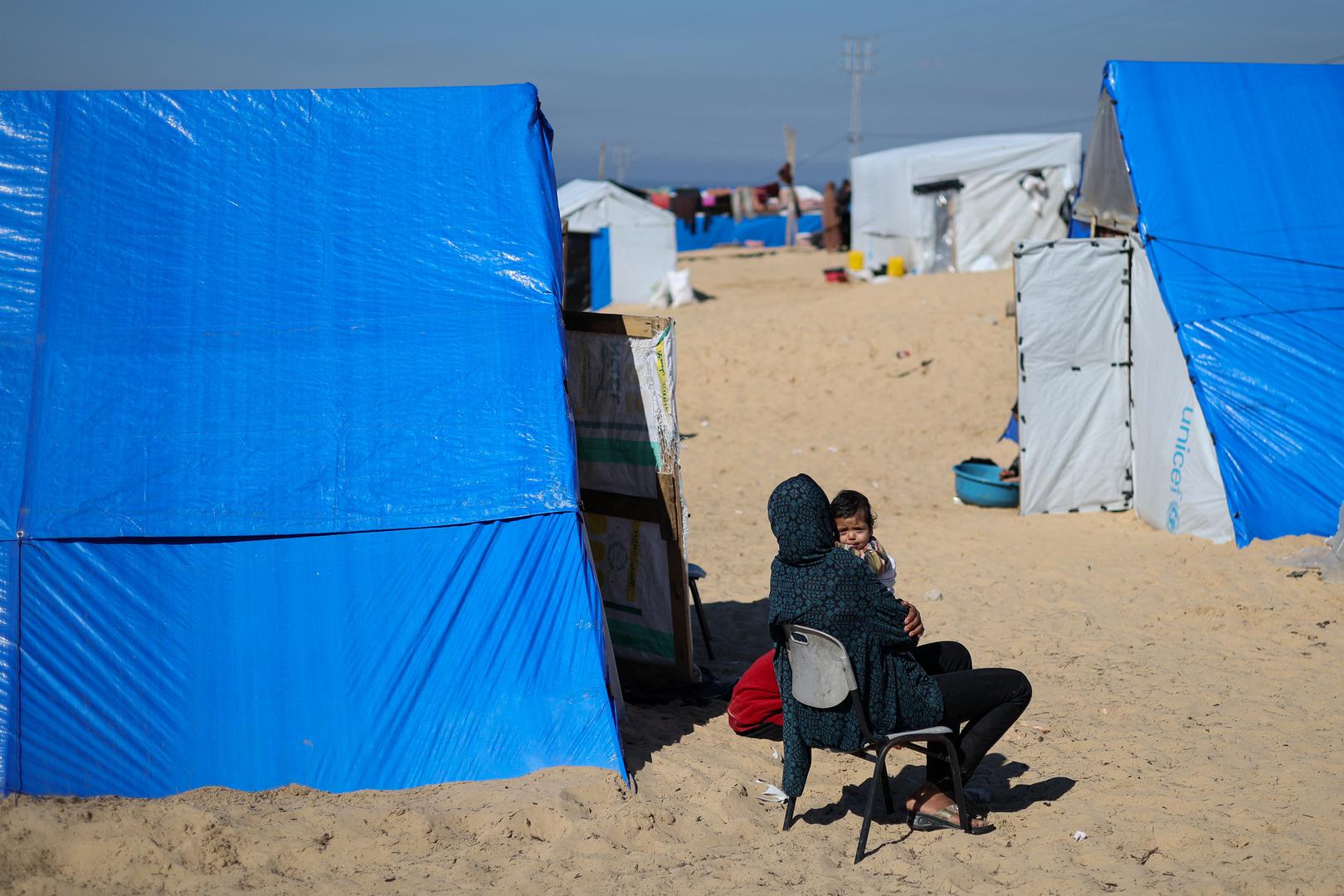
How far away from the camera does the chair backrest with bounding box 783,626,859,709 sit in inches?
142

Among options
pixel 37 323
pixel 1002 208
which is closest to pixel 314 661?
pixel 37 323

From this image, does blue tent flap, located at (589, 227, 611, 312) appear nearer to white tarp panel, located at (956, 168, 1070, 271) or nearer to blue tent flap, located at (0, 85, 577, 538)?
white tarp panel, located at (956, 168, 1070, 271)

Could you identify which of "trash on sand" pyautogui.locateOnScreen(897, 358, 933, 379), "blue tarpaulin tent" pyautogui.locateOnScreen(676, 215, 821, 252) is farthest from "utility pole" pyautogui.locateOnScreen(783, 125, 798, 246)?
"trash on sand" pyautogui.locateOnScreen(897, 358, 933, 379)

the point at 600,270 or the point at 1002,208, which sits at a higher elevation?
the point at 1002,208

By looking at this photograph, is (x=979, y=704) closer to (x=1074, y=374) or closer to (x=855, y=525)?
(x=855, y=525)

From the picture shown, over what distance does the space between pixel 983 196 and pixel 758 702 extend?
1765 centimetres

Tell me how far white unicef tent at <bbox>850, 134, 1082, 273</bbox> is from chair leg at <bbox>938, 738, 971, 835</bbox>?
17892 mm

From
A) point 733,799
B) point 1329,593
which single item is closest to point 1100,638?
point 1329,593

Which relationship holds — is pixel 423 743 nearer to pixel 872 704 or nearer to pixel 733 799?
pixel 733 799

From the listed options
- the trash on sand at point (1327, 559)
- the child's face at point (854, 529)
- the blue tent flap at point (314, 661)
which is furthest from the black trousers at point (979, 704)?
the trash on sand at point (1327, 559)

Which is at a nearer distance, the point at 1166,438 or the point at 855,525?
the point at 855,525

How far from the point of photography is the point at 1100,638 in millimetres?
5988

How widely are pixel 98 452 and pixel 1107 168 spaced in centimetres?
754

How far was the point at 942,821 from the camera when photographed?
392 centimetres
